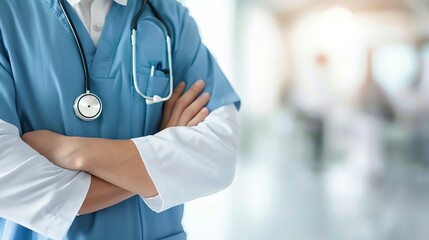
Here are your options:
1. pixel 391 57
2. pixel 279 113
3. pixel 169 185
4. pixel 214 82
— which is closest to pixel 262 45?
pixel 279 113

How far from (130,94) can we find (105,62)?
3.3 inches

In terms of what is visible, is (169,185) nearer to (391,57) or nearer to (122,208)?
(122,208)

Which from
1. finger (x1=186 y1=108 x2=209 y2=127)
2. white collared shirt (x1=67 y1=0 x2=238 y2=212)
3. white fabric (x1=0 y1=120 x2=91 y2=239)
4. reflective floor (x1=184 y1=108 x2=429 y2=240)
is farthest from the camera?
reflective floor (x1=184 y1=108 x2=429 y2=240)

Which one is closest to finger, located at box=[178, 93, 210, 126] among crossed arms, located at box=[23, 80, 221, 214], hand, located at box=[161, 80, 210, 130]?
hand, located at box=[161, 80, 210, 130]

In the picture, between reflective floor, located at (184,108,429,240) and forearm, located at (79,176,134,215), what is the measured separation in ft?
4.98

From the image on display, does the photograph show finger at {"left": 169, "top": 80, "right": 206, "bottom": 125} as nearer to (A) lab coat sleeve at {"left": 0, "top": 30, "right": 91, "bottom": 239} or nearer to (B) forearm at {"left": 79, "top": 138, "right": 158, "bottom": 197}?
(B) forearm at {"left": 79, "top": 138, "right": 158, "bottom": 197}

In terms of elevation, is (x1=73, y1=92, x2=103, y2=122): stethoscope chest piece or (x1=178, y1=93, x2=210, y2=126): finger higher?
(x1=73, y1=92, x2=103, y2=122): stethoscope chest piece

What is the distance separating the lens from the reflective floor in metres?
2.49

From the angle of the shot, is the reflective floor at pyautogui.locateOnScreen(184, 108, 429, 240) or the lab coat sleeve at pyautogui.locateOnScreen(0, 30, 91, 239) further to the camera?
the reflective floor at pyautogui.locateOnScreen(184, 108, 429, 240)

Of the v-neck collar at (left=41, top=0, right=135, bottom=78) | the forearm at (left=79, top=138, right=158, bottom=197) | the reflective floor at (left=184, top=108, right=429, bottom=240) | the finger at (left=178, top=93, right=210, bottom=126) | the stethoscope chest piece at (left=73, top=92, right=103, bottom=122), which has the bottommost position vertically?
the reflective floor at (left=184, top=108, right=429, bottom=240)

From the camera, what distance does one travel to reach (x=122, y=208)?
0.91m

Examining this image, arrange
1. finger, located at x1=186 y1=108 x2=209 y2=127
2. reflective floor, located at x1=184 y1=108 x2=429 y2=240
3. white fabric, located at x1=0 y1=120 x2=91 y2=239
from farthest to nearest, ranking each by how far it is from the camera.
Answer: reflective floor, located at x1=184 y1=108 x2=429 y2=240 < finger, located at x1=186 y1=108 x2=209 y2=127 < white fabric, located at x1=0 y1=120 x2=91 y2=239

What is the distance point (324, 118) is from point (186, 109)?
6.25 feet

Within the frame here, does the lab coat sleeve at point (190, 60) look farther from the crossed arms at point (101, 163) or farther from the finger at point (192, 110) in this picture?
the crossed arms at point (101, 163)
